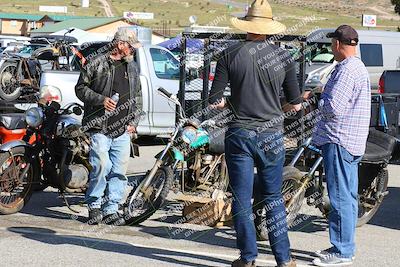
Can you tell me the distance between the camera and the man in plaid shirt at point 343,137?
6520mm

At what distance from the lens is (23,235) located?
7.50 metres

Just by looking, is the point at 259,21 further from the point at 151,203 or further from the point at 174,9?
the point at 174,9

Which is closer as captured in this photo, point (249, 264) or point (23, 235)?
point (249, 264)

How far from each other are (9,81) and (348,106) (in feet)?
23.1

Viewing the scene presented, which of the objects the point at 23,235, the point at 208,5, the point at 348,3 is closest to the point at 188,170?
the point at 23,235

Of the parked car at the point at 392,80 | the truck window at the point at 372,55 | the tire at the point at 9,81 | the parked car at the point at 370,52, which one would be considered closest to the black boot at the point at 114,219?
the tire at the point at 9,81

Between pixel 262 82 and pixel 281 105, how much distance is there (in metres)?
0.47

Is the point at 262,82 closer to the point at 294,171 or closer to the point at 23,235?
the point at 294,171

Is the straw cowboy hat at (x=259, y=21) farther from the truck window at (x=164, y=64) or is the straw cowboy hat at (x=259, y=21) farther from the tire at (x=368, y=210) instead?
the truck window at (x=164, y=64)

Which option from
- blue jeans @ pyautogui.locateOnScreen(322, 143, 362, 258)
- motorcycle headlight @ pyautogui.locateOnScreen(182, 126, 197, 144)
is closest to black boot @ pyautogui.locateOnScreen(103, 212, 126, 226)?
motorcycle headlight @ pyautogui.locateOnScreen(182, 126, 197, 144)

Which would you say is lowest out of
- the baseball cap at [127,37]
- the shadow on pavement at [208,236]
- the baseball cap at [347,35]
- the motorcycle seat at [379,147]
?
the shadow on pavement at [208,236]

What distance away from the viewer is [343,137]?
6.58m

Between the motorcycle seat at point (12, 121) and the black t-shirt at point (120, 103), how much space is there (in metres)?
1.71

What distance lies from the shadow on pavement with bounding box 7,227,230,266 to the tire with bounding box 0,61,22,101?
15.2 feet
